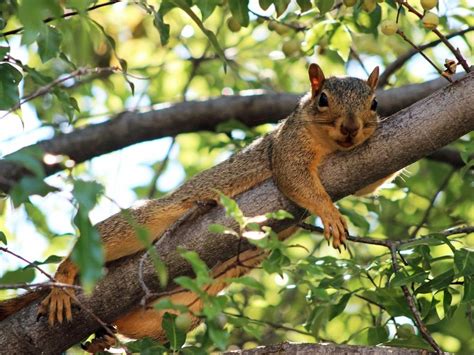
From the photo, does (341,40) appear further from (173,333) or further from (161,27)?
(173,333)

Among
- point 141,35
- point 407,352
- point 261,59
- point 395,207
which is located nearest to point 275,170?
point 407,352

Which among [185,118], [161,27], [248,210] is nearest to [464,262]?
[248,210]

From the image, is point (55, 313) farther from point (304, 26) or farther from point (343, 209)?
point (304, 26)

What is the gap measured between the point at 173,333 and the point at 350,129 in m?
1.04

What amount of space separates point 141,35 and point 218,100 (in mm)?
1360

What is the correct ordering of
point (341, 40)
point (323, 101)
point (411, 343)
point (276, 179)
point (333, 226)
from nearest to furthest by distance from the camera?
point (411, 343) < point (333, 226) < point (276, 179) < point (323, 101) < point (341, 40)

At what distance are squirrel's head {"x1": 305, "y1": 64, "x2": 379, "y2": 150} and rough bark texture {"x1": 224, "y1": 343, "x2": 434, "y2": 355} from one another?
685 millimetres

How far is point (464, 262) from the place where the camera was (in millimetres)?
2893

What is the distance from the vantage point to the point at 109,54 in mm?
5711

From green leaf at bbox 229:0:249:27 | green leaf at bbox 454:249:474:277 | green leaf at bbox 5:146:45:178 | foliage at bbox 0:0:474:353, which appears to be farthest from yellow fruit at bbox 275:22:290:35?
green leaf at bbox 5:146:45:178

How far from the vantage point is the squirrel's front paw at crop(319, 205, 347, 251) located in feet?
10.6

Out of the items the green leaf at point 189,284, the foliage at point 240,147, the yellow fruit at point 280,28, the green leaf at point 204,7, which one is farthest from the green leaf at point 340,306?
the yellow fruit at point 280,28

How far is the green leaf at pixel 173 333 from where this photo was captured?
2529 millimetres

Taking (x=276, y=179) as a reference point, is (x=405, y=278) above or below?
below
